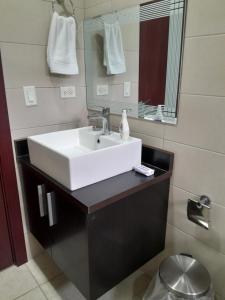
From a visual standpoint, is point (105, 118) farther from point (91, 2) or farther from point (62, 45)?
point (91, 2)

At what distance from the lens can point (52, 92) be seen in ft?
5.07

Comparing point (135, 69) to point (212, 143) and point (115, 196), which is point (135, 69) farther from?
point (115, 196)

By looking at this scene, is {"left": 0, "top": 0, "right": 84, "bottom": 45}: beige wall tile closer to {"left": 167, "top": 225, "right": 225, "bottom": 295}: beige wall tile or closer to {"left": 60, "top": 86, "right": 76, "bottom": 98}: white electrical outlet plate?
{"left": 60, "top": 86, "right": 76, "bottom": 98}: white electrical outlet plate

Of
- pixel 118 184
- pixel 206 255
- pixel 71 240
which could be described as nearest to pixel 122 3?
pixel 118 184

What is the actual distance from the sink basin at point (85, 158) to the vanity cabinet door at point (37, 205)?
92 mm

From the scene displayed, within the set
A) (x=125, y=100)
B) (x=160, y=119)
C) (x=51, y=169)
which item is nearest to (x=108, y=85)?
(x=125, y=100)

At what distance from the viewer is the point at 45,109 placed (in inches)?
60.6

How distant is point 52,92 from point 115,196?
0.88 meters

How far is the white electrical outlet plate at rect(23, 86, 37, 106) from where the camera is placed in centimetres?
143

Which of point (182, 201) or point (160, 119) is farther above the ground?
point (160, 119)

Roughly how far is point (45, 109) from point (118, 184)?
30.0 inches

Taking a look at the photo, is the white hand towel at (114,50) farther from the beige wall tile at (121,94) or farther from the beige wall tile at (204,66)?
the beige wall tile at (204,66)

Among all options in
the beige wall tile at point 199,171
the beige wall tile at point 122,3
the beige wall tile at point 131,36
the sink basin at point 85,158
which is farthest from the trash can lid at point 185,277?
the beige wall tile at point 122,3

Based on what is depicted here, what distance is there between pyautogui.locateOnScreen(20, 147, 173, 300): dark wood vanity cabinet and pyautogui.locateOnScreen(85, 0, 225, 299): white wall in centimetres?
8
